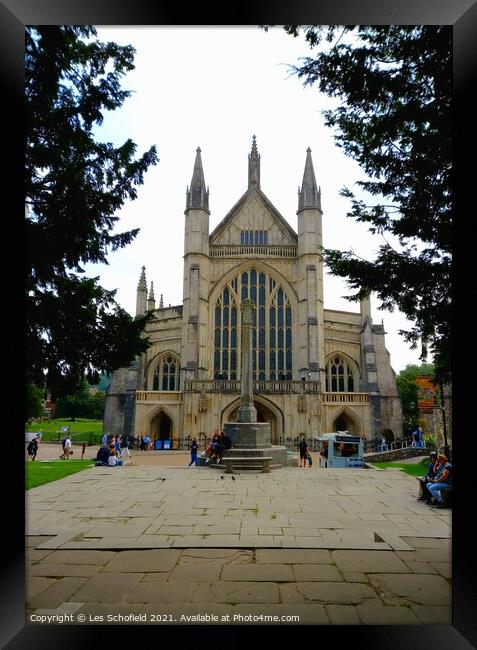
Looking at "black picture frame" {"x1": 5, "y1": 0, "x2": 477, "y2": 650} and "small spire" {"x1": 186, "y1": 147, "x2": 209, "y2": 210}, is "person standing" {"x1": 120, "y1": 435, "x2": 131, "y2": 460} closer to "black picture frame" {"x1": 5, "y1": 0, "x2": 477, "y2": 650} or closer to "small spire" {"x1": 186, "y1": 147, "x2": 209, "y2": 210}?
"small spire" {"x1": 186, "y1": 147, "x2": 209, "y2": 210}

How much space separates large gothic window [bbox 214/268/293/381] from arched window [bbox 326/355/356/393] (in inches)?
121

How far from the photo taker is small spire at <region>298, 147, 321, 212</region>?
97.1 ft

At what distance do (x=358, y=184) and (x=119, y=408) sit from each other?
25.3 meters

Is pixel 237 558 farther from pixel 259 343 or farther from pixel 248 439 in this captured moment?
pixel 259 343

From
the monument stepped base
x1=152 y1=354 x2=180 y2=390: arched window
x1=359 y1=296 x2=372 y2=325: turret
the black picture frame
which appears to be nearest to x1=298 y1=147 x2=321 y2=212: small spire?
x1=359 y1=296 x2=372 y2=325: turret

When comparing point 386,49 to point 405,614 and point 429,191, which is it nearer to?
point 429,191

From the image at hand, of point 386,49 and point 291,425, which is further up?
point 386,49

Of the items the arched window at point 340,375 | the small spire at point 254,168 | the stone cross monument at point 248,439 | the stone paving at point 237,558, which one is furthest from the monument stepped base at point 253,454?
the small spire at point 254,168

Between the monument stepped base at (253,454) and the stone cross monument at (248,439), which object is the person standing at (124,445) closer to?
the stone cross monument at (248,439)

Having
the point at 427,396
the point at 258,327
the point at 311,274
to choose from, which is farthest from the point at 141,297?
the point at 427,396

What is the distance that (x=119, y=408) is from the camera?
92.5ft
